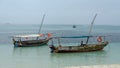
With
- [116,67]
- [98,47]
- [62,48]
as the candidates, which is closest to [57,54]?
[62,48]

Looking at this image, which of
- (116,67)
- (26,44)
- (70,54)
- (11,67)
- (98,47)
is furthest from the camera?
(26,44)

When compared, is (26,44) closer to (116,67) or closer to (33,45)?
(33,45)

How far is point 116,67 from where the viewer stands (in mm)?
15891

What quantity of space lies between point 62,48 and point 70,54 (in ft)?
4.43

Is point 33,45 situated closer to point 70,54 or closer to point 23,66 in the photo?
point 70,54

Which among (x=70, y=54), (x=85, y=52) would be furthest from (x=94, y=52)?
(x=70, y=54)

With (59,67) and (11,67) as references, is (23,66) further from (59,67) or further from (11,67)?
(59,67)

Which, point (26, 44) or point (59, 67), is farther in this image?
point (26, 44)

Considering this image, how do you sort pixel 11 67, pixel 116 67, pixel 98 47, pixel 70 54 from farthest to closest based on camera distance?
pixel 98 47, pixel 70 54, pixel 11 67, pixel 116 67

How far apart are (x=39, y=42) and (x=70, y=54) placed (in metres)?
10.9

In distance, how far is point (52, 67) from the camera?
72.8 ft

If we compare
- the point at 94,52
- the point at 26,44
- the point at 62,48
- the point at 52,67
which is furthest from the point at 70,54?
the point at 26,44

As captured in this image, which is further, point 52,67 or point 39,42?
point 39,42

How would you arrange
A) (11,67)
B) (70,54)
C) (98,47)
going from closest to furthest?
(11,67)
(70,54)
(98,47)
